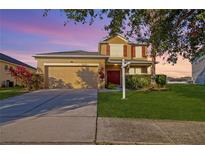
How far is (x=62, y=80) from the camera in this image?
2288cm

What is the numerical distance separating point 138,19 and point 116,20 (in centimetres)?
53

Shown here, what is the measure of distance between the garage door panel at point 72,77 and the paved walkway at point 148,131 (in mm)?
14384

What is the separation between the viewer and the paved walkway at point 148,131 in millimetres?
6309

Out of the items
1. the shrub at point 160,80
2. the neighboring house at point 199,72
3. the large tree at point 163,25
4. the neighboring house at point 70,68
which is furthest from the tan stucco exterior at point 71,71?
the neighboring house at point 199,72

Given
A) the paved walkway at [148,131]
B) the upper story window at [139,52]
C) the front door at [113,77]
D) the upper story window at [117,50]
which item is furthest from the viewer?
the upper story window at [139,52]

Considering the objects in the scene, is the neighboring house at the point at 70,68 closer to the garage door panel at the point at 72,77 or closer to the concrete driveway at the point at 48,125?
the garage door panel at the point at 72,77

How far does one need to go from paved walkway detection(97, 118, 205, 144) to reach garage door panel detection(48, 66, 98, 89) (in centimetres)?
1438

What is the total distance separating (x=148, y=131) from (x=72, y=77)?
16.2 meters

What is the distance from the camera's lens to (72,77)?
23016mm
